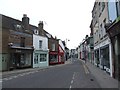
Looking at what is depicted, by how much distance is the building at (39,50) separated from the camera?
3804cm

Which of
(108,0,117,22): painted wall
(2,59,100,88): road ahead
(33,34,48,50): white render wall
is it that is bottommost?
(2,59,100,88): road ahead

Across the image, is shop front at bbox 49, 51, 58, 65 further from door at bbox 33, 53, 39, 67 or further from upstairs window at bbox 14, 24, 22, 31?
upstairs window at bbox 14, 24, 22, 31

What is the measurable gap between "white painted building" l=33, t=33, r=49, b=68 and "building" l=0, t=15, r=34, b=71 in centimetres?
176

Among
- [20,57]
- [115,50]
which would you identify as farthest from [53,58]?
[115,50]

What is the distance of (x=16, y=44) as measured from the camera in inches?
1220

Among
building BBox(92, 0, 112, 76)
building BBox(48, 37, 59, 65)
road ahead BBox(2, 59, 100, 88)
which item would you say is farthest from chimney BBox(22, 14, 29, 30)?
road ahead BBox(2, 59, 100, 88)

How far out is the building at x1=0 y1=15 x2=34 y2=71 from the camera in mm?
28453

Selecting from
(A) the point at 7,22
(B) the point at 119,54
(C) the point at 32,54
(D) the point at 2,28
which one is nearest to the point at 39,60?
(C) the point at 32,54

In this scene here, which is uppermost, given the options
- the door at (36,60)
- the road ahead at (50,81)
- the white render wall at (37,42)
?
the white render wall at (37,42)

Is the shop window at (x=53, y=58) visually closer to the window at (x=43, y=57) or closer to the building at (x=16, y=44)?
the window at (x=43, y=57)

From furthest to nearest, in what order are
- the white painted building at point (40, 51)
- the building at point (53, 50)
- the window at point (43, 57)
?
the building at point (53, 50)
the window at point (43, 57)
the white painted building at point (40, 51)

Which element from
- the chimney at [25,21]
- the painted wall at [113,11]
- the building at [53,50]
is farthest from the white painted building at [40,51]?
the painted wall at [113,11]

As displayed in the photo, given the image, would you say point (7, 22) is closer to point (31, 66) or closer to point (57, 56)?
point (31, 66)

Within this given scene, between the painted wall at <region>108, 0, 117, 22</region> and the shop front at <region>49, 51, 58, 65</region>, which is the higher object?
→ the painted wall at <region>108, 0, 117, 22</region>
